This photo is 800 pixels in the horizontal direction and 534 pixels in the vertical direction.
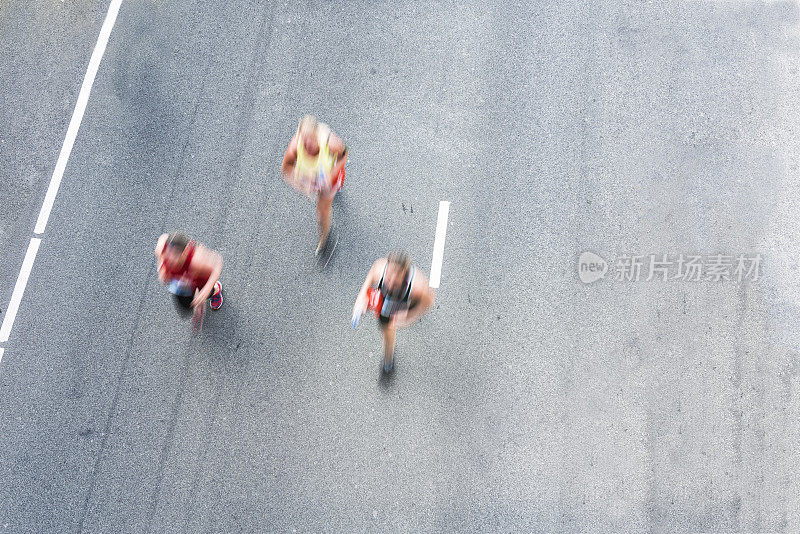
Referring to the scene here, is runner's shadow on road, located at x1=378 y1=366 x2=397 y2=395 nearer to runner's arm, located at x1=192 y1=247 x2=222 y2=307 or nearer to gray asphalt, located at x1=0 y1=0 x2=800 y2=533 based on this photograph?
gray asphalt, located at x1=0 y1=0 x2=800 y2=533

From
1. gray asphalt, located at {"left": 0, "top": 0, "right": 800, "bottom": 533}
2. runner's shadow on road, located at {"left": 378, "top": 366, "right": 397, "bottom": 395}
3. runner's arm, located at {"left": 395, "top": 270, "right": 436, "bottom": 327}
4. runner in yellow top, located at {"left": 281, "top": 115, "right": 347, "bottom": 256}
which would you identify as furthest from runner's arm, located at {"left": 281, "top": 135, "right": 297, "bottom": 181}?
runner's shadow on road, located at {"left": 378, "top": 366, "right": 397, "bottom": 395}

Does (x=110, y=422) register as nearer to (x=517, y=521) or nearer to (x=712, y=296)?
(x=517, y=521)

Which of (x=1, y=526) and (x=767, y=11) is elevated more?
(x=767, y=11)

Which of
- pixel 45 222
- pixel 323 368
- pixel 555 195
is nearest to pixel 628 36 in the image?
pixel 555 195

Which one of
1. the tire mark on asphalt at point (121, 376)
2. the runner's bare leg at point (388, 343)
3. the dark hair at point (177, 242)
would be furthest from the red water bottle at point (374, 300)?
the tire mark on asphalt at point (121, 376)

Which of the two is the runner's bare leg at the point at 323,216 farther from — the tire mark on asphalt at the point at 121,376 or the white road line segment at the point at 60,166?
the white road line segment at the point at 60,166
